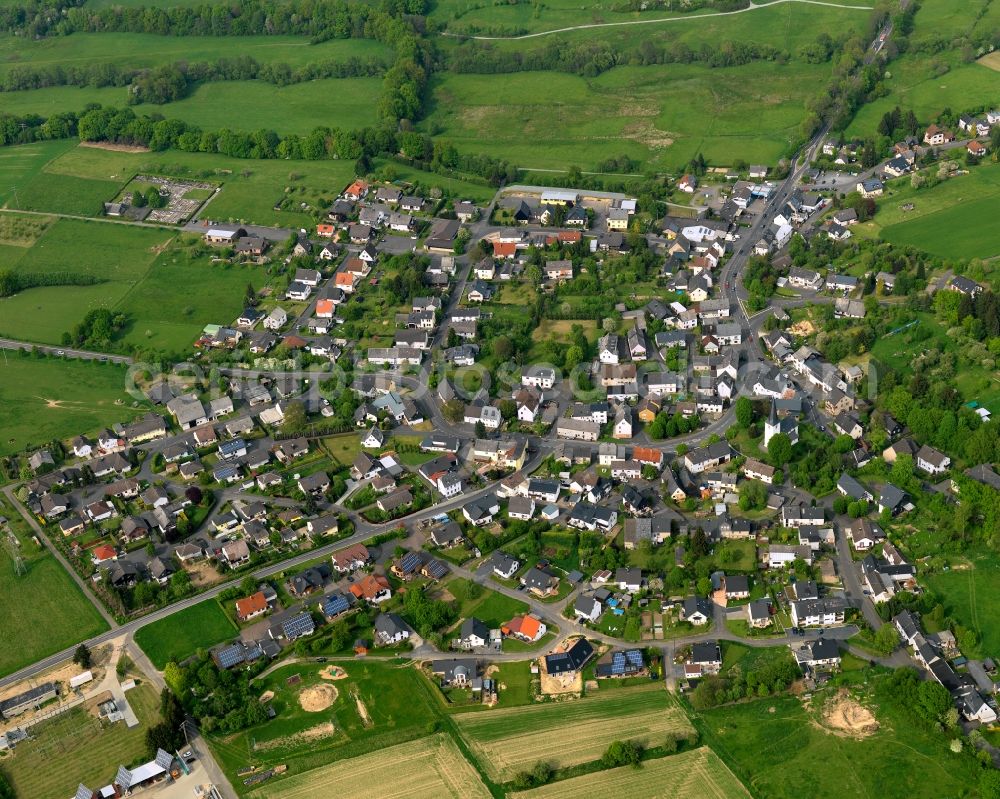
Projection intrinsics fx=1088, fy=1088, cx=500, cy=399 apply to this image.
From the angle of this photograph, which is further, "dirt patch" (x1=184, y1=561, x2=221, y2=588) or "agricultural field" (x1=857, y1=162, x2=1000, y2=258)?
"agricultural field" (x1=857, y1=162, x2=1000, y2=258)

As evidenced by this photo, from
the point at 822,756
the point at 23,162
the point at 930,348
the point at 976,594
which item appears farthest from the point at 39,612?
the point at 23,162

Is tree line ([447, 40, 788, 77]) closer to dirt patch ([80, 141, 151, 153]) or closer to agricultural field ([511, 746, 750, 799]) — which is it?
dirt patch ([80, 141, 151, 153])

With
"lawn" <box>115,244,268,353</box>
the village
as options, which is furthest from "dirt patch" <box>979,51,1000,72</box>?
"lawn" <box>115,244,268,353</box>

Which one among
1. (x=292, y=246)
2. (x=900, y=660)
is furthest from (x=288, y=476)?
(x=900, y=660)

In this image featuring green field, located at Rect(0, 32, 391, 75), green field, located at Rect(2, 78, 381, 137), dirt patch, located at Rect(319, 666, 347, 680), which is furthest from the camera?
green field, located at Rect(0, 32, 391, 75)

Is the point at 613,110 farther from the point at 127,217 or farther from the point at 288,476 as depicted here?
the point at 288,476

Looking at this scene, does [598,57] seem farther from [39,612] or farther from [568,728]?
[568,728]
